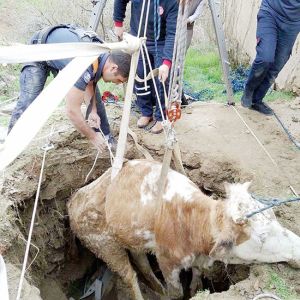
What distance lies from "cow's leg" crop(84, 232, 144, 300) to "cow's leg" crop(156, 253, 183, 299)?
43 cm

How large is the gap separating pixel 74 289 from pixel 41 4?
9.31m

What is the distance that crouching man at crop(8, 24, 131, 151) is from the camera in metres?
3.97

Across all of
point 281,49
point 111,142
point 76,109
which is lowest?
point 111,142

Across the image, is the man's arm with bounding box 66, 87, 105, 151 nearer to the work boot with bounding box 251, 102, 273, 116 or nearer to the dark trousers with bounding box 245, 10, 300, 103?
the dark trousers with bounding box 245, 10, 300, 103

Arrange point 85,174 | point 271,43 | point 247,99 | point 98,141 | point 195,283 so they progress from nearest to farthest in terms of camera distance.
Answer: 1. point 98,141
2. point 195,283
3. point 85,174
4. point 271,43
5. point 247,99

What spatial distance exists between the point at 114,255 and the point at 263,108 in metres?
3.11

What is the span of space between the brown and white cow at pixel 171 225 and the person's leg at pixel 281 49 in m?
2.61

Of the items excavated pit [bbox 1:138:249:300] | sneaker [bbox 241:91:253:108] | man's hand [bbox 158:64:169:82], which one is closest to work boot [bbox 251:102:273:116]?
sneaker [bbox 241:91:253:108]

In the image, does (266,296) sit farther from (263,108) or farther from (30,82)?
(263,108)

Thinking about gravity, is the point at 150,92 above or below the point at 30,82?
below

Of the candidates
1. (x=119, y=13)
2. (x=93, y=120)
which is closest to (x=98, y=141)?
(x=93, y=120)

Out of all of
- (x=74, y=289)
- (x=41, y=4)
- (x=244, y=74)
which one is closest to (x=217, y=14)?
(x=244, y=74)

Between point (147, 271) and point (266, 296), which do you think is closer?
point (266, 296)

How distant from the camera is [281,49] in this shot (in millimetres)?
5688
